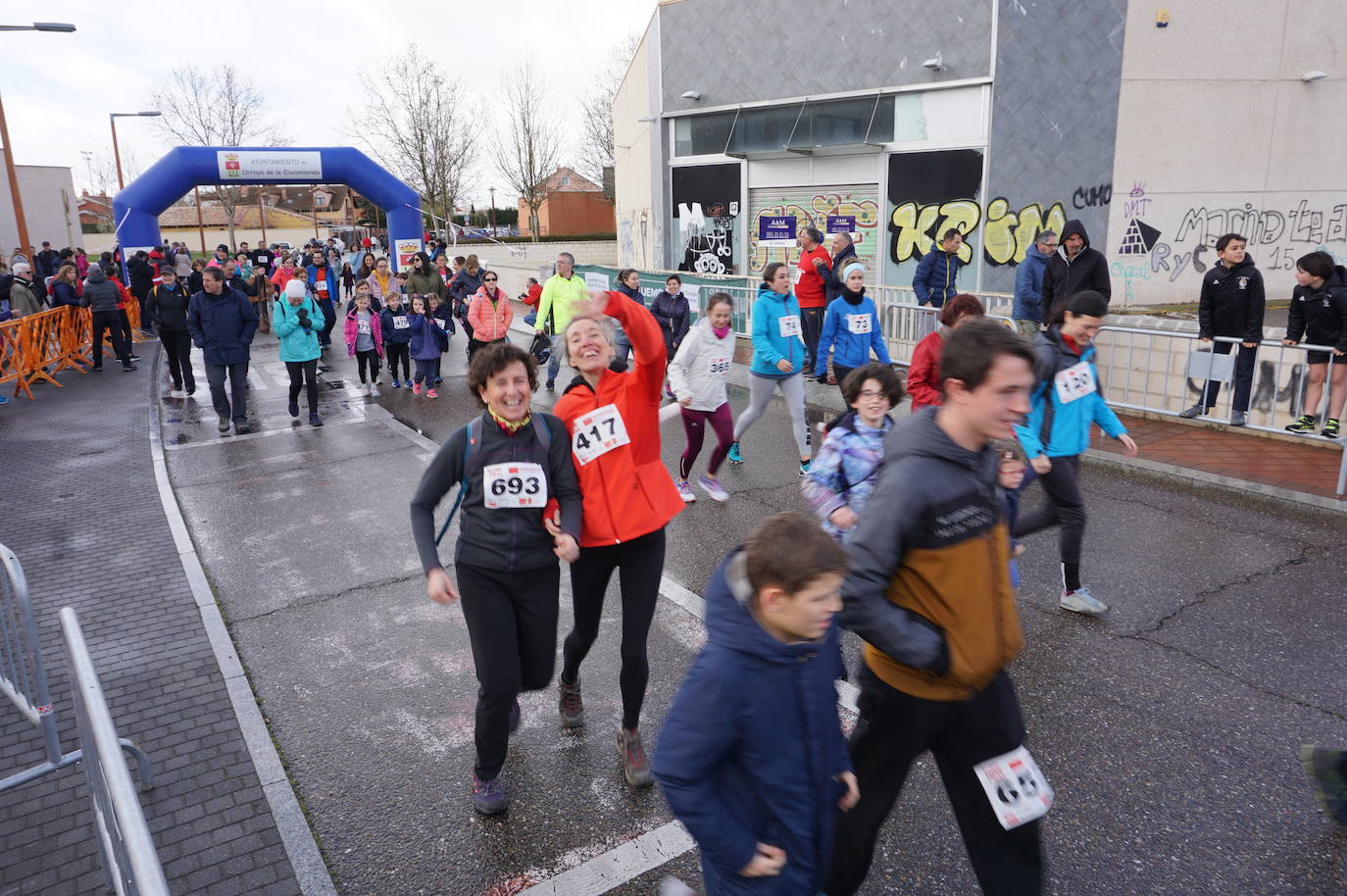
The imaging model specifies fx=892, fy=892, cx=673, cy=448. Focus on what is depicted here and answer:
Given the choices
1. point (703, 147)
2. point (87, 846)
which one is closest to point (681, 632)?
point (87, 846)

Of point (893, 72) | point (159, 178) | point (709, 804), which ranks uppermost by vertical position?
point (893, 72)

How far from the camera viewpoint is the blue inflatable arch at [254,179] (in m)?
20.7

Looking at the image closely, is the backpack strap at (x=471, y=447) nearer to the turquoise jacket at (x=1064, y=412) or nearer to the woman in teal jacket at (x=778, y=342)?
the turquoise jacket at (x=1064, y=412)

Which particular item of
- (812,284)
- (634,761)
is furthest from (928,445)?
(812,284)

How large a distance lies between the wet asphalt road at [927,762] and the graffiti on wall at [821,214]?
13.5m

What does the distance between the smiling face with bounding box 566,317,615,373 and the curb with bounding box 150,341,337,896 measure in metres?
2.14

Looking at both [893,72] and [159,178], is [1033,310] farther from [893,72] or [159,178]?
[159,178]

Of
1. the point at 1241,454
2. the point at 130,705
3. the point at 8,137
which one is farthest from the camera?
the point at 8,137

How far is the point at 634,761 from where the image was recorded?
380cm

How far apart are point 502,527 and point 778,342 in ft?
16.3

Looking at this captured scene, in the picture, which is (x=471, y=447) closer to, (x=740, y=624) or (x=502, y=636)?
(x=502, y=636)

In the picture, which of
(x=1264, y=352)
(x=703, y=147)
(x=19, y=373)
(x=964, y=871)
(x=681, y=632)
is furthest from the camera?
(x=703, y=147)

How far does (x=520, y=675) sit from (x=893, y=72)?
18670mm

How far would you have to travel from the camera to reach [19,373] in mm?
13992
